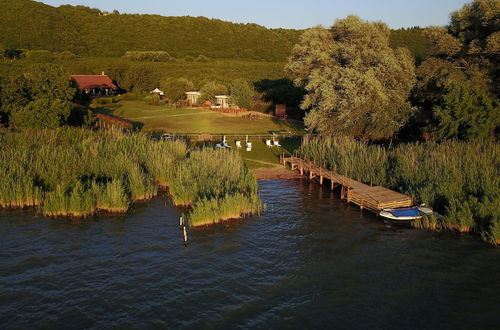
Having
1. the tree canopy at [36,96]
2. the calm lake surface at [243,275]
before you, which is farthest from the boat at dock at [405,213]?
the tree canopy at [36,96]

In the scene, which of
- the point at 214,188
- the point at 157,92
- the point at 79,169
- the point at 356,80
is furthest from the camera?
the point at 157,92

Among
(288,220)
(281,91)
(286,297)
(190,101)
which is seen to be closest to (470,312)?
(286,297)

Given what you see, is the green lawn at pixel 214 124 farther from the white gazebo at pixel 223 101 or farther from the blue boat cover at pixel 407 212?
the blue boat cover at pixel 407 212

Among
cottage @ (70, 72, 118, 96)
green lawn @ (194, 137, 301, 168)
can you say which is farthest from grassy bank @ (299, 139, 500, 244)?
cottage @ (70, 72, 118, 96)

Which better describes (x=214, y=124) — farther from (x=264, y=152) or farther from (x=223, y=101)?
(x=223, y=101)

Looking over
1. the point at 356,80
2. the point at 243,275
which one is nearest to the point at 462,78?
the point at 356,80

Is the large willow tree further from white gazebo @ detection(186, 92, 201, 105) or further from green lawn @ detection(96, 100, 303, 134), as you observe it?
white gazebo @ detection(186, 92, 201, 105)

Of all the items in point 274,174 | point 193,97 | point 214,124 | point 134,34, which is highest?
point 134,34
